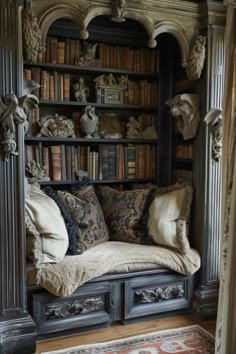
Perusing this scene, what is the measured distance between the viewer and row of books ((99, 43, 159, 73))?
3.47 meters

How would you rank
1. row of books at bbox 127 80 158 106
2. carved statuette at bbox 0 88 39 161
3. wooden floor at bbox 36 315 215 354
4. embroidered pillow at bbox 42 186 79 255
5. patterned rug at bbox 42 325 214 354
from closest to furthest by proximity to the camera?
carved statuette at bbox 0 88 39 161
patterned rug at bbox 42 325 214 354
wooden floor at bbox 36 315 215 354
embroidered pillow at bbox 42 186 79 255
row of books at bbox 127 80 158 106

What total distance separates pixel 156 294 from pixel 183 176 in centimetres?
105

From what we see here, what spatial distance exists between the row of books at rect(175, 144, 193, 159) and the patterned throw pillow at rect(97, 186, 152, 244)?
1.55 feet

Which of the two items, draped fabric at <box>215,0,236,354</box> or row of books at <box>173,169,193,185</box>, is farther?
row of books at <box>173,169,193,185</box>

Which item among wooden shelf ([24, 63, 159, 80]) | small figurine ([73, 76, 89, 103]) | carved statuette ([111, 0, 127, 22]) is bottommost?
small figurine ([73, 76, 89, 103])

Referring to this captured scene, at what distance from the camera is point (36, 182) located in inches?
122

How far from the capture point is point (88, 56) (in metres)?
3.38

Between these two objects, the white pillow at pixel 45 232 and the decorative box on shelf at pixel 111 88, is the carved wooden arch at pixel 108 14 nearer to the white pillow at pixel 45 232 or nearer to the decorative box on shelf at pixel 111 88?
the decorative box on shelf at pixel 111 88

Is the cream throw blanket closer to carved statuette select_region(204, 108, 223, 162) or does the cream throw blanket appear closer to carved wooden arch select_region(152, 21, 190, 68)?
carved statuette select_region(204, 108, 223, 162)

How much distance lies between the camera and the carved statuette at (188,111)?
3088 millimetres

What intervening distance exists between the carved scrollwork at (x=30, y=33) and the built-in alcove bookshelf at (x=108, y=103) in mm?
570

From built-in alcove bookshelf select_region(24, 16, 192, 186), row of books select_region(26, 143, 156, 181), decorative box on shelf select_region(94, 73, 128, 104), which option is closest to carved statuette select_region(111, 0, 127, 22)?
built-in alcove bookshelf select_region(24, 16, 192, 186)

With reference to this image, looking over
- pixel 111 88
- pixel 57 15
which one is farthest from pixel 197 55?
pixel 57 15

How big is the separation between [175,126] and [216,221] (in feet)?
3.28
